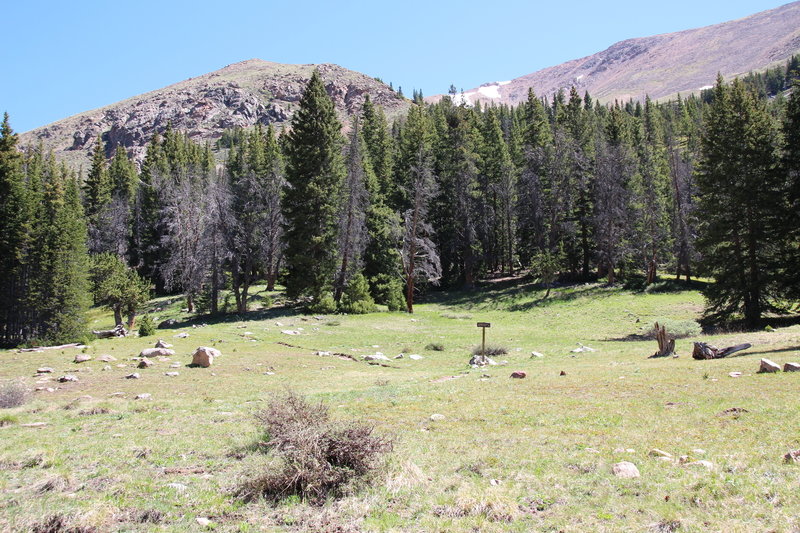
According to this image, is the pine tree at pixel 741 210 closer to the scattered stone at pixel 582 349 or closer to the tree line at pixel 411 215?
the tree line at pixel 411 215

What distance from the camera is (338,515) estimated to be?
5082mm

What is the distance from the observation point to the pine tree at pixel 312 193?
35.2m

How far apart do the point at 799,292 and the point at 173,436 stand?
2722 centimetres

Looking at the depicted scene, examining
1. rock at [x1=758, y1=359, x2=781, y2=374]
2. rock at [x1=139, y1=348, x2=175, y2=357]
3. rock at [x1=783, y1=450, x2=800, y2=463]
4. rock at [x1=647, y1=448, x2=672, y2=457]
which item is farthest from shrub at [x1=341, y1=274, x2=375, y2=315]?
rock at [x1=783, y1=450, x2=800, y2=463]

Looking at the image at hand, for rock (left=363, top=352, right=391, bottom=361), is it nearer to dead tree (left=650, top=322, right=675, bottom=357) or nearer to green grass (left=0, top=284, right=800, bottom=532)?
green grass (left=0, top=284, right=800, bottom=532)

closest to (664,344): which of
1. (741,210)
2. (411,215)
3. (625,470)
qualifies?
(625,470)

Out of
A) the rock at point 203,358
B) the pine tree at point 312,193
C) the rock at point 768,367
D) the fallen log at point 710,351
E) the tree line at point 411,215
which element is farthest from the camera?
the pine tree at point 312,193

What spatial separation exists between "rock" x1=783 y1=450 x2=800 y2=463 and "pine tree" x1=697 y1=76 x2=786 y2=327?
22195 millimetres

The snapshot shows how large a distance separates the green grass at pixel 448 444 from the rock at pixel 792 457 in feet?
0.23

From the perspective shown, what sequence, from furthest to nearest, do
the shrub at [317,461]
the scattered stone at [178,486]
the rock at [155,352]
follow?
the rock at [155,352]
the scattered stone at [178,486]
the shrub at [317,461]

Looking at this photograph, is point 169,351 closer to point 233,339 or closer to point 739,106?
point 233,339

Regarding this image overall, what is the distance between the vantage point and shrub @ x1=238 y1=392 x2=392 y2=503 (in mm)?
5609

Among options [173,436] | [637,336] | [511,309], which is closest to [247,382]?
[173,436]

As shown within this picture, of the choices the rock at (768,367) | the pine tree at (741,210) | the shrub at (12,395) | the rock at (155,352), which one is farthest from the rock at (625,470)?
the pine tree at (741,210)
